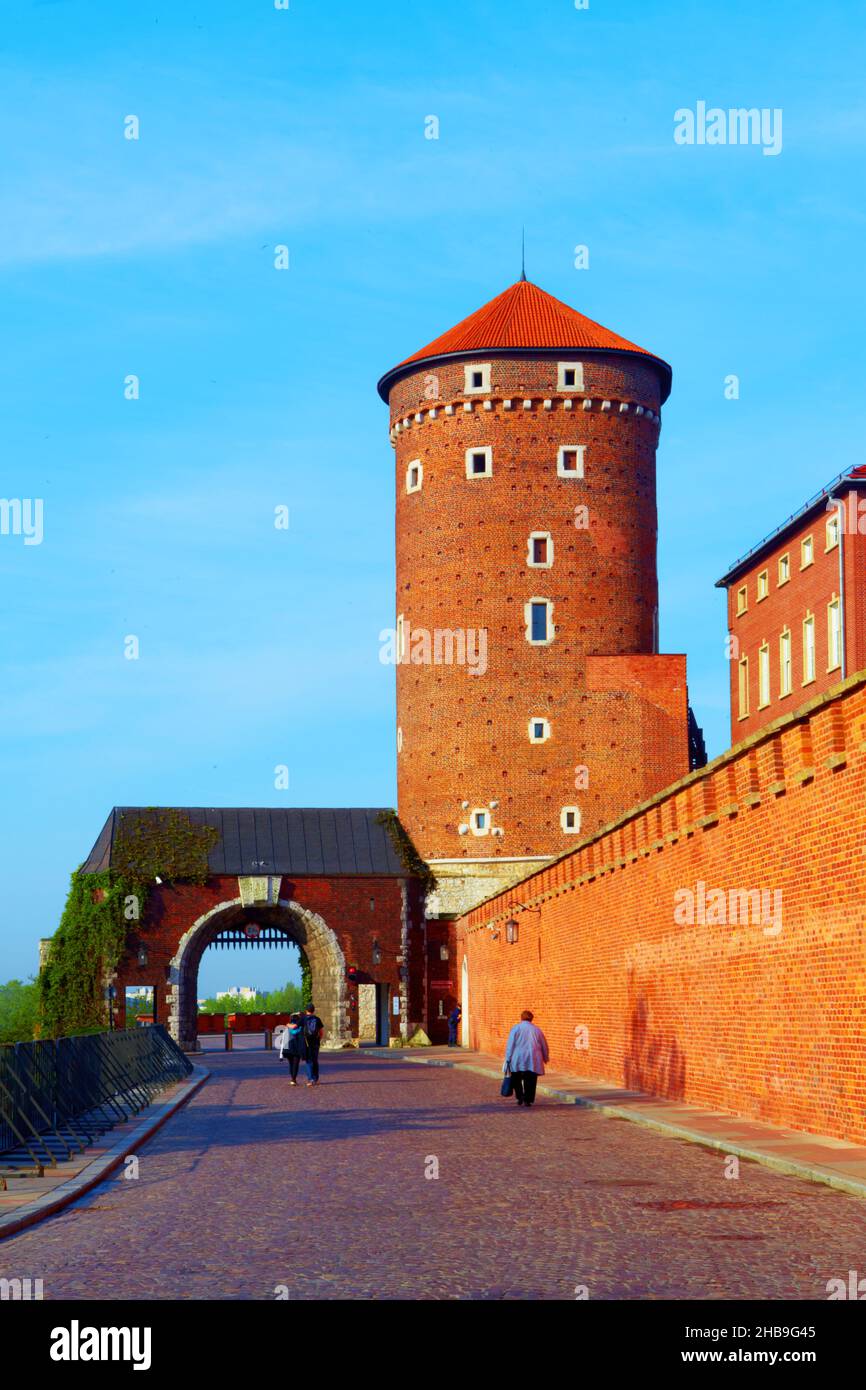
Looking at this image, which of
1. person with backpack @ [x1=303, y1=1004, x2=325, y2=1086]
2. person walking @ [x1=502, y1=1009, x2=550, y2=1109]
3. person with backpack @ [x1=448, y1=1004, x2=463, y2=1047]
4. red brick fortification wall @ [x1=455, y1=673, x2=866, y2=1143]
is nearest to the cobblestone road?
red brick fortification wall @ [x1=455, y1=673, x2=866, y2=1143]

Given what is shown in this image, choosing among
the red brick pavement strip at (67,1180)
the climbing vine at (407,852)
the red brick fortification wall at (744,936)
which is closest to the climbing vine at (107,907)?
the climbing vine at (407,852)

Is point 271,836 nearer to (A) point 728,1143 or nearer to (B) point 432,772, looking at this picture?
(B) point 432,772

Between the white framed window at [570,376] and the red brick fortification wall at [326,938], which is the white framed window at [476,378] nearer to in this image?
the white framed window at [570,376]

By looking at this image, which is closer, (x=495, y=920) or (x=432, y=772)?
(x=495, y=920)

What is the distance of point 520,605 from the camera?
5959cm

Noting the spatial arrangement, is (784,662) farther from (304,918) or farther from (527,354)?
(304,918)

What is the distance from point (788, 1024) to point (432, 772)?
41073 mm

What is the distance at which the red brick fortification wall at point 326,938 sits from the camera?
58625 mm

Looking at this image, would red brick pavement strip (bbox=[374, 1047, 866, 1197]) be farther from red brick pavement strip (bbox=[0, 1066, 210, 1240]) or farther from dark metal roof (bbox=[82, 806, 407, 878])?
dark metal roof (bbox=[82, 806, 407, 878])

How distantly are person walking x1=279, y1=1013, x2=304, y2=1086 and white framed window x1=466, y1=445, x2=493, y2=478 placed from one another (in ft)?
91.6

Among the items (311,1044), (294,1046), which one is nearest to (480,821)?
(294,1046)

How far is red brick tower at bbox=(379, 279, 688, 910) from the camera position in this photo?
5956cm

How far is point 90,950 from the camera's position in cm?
5872
